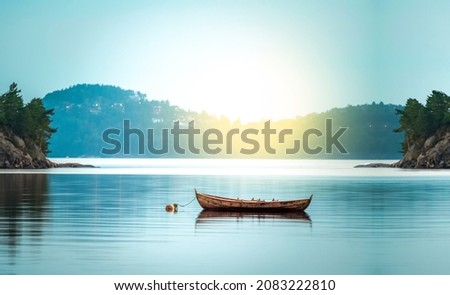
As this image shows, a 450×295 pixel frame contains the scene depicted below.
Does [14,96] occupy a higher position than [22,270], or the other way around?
[14,96]

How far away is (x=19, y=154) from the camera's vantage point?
67250 millimetres

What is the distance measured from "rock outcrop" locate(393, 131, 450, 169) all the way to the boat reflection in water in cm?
4416

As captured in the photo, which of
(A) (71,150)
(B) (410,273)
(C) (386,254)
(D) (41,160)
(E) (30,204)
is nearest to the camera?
(B) (410,273)

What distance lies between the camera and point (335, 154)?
127 metres

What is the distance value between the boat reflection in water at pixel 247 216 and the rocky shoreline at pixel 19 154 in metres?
40.9

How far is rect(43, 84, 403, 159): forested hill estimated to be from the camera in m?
110

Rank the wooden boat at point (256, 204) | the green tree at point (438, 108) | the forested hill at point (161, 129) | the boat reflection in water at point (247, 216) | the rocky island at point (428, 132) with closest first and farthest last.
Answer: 1. the boat reflection in water at point (247, 216)
2. the wooden boat at point (256, 204)
3. the rocky island at point (428, 132)
4. the green tree at point (438, 108)
5. the forested hill at point (161, 129)

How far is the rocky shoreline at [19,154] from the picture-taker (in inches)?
2603

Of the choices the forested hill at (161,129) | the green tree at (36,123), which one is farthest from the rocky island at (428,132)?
the forested hill at (161,129)

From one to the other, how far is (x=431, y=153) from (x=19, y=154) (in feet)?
99.2

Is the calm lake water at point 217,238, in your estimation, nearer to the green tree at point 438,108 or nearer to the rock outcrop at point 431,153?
the rock outcrop at point 431,153

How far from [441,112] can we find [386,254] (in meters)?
57.1

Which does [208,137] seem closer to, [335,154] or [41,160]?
[335,154]
